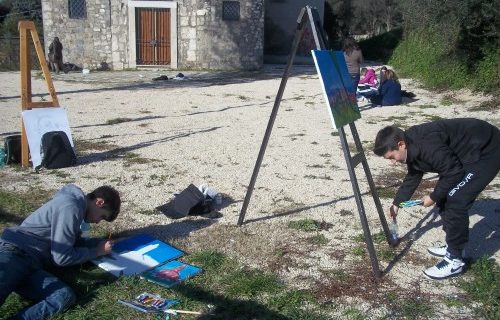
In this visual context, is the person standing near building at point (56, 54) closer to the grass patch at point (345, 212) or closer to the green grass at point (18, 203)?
the green grass at point (18, 203)

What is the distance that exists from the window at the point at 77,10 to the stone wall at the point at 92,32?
0.16 m

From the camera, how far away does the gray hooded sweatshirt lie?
3.63m

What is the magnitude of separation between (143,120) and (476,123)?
7574mm

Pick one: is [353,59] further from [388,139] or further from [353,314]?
[353,314]

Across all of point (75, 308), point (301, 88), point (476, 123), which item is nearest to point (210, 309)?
point (75, 308)

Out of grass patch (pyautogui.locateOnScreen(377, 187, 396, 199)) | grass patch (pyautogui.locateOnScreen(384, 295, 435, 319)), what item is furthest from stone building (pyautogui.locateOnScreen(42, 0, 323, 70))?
grass patch (pyautogui.locateOnScreen(384, 295, 435, 319))

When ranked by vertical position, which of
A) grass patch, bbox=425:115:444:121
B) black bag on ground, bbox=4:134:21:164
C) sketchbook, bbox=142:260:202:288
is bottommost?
sketchbook, bbox=142:260:202:288

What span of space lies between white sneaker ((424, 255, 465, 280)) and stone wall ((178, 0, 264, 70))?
1913cm

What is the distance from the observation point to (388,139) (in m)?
3.81

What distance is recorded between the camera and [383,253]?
4.46m

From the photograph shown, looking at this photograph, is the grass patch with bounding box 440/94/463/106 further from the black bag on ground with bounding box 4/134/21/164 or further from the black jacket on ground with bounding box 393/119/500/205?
the black bag on ground with bounding box 4/134/21/164

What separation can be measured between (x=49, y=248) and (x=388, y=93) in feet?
32.4

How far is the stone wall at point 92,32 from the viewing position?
21625 millimetres

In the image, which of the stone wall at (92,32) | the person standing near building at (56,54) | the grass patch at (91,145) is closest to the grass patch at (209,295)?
the grass patch at (91,145)
